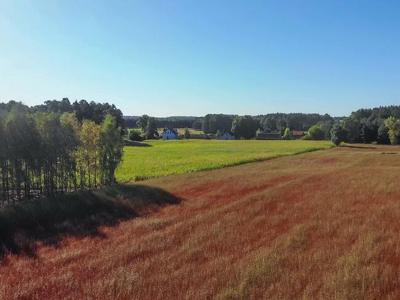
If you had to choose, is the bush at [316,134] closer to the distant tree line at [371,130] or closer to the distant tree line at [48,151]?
the distant tree line at [371,130]

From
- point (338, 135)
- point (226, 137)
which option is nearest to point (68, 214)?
point (338, 135)

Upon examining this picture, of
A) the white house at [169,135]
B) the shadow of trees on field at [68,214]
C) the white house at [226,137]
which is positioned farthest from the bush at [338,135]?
the shadow of trees on field at [68,214]

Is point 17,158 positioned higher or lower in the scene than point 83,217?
higher

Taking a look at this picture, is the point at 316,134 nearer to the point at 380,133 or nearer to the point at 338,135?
the point at 380,133

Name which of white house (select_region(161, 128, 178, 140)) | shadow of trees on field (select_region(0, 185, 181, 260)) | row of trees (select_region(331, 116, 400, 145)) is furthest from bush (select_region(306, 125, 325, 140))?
shadow of trees on field (select_region(0, 185, 181, 260))

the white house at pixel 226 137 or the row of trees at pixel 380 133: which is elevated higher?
the row of trees at pixel 380 133

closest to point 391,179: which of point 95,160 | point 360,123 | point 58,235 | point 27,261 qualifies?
point 95,160

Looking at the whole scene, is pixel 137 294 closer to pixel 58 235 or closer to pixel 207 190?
pixel 58 235
